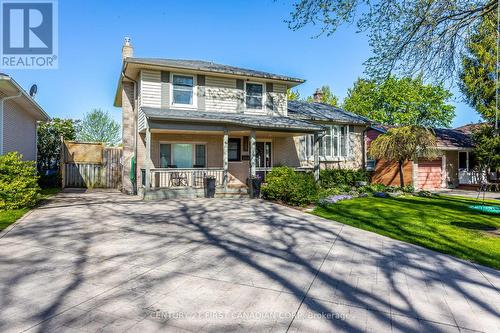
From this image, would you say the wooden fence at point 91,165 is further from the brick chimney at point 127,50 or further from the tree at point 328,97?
the tree at point 328,97

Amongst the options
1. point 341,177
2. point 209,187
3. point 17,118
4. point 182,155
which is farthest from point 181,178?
point 341,177

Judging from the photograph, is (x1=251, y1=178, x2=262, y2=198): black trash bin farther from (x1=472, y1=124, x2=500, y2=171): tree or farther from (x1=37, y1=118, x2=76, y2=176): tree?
(x1=472, y1=124, x2=500, y2=171): tree

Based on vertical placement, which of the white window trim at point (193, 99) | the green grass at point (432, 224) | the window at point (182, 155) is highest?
the white window trim at point (193, 99)

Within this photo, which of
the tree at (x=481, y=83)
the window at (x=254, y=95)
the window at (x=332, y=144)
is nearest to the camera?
the window at (x=254, y=95)

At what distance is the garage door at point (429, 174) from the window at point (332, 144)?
18.7ft

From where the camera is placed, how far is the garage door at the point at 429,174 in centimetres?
2091

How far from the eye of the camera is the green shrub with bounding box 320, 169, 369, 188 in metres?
16.9

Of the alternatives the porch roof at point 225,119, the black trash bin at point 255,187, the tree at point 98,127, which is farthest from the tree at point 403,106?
the tree at point 98,127

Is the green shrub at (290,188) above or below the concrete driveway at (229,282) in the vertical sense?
above

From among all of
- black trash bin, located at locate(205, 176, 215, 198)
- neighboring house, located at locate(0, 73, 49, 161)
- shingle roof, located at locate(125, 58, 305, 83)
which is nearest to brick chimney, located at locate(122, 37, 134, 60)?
shingle roof, located at locate(125, 58, 305, 83)

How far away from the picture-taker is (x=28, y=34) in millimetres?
12508

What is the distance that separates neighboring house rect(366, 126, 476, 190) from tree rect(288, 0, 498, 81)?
9867 mm

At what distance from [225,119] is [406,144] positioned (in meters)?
10.5

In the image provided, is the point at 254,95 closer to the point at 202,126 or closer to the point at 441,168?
the point at 202,126
